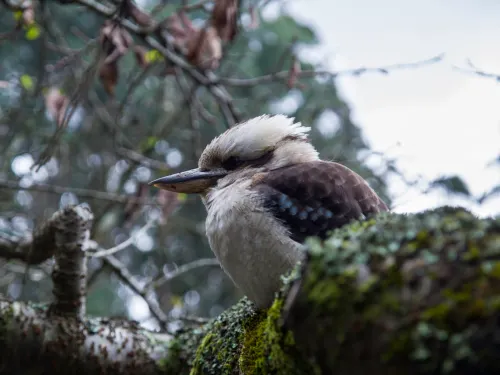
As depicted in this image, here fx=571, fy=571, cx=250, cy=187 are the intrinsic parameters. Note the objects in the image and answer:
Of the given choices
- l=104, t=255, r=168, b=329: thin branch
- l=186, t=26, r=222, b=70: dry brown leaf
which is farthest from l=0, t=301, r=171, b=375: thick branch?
l=186, t=26, r=222, b=70: dry brown leaf

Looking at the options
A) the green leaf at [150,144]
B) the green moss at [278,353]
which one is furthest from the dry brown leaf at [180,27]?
the green moss at [278,353]

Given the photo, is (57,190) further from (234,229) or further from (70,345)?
(234,229)

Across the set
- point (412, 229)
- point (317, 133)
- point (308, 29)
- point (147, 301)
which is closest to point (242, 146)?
point (147, 301)

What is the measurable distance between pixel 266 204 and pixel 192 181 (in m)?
0.66

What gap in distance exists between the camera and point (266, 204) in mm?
2379

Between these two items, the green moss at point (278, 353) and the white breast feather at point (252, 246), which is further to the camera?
the white breast feather at point (252, 246)

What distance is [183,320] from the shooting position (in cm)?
312

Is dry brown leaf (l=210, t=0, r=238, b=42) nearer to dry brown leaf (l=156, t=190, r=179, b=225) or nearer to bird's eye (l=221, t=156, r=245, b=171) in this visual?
bird's eye (l=221, t=156, r=245, b=171)

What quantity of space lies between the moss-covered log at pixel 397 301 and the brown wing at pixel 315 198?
0.88 metres

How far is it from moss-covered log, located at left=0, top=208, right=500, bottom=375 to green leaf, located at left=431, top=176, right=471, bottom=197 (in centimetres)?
214

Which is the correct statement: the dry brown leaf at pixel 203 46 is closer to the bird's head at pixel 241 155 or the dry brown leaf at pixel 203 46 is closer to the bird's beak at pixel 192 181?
the bird's head at pixel 241 155

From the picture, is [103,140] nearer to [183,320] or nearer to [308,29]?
[308,29]

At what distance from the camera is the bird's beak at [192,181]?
2.90 meters

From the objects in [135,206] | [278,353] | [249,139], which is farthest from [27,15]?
[278,353]
